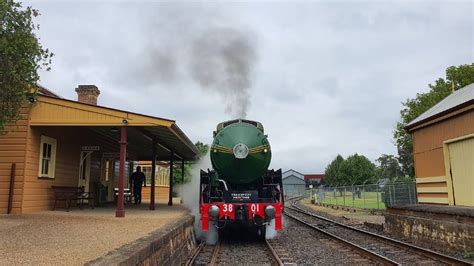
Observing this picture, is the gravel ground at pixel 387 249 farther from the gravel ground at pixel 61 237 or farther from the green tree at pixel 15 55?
the green tree at pixel 15 55

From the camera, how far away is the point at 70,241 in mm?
7145

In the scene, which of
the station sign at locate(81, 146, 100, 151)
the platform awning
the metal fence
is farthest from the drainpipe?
the metal fence

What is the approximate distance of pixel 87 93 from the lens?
20.7 metres

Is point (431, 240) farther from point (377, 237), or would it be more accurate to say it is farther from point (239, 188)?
point (239, 188)

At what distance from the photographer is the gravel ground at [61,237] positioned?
5760 mm

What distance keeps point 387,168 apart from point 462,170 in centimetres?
9323

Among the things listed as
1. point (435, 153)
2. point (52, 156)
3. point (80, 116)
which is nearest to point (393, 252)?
point (435, 153)

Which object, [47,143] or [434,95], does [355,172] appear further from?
[47,143]

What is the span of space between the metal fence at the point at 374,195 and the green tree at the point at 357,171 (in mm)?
38436

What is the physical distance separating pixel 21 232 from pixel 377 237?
9407 millimetres

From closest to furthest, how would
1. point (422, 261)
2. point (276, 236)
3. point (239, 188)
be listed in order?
1. point (422, 261)
2. point (239, 188)
3. point (276, 236)

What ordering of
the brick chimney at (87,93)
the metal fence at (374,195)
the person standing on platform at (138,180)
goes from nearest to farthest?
the person standing on platform at (138,180) < the metal fence at (374,195) < the brick chimney at (87,93)

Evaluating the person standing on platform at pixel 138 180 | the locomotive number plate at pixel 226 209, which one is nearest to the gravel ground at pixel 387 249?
the locomotive number plate at pixel 226 209

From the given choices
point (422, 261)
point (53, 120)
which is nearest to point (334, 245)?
point (422, 261)
